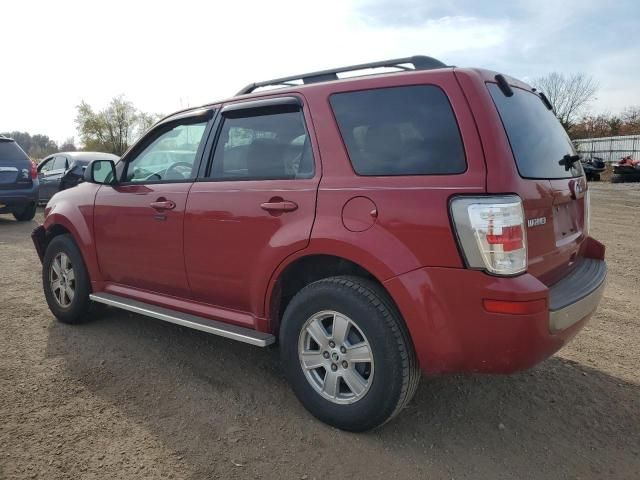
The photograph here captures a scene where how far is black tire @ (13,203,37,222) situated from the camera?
11.7m

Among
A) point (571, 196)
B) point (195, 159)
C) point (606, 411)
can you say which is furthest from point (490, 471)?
point (195, 159)

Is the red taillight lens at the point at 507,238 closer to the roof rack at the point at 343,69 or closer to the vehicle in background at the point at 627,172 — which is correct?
the roof rack at the point at 343,69

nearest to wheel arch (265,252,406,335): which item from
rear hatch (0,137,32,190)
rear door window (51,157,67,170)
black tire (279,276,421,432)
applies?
black tire (279,276,421,432)

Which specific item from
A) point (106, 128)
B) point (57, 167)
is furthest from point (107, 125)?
point (57, 167)

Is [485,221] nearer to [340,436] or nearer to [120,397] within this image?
[340,436]

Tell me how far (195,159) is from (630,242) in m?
7.62

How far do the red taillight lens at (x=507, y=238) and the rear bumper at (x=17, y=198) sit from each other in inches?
436

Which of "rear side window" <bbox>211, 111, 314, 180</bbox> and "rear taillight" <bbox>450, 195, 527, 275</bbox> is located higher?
"rear side window" <bbox>211, 111, 314, 180</bbox>

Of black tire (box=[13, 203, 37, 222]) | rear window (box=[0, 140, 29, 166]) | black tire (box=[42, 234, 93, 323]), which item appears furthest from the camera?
black tire (box=[13, 203, 37, 222])

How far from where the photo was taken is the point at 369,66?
307 cm

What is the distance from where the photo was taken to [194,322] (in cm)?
339

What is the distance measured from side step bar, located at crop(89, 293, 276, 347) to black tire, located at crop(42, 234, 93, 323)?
24 cm

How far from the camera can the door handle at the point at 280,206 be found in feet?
9.62

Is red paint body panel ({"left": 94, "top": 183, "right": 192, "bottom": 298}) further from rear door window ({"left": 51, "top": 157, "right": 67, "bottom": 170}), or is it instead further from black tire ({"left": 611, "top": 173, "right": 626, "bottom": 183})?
black tire ({"left": 611, "top": 173, "right": 626, "bottom": 183})
